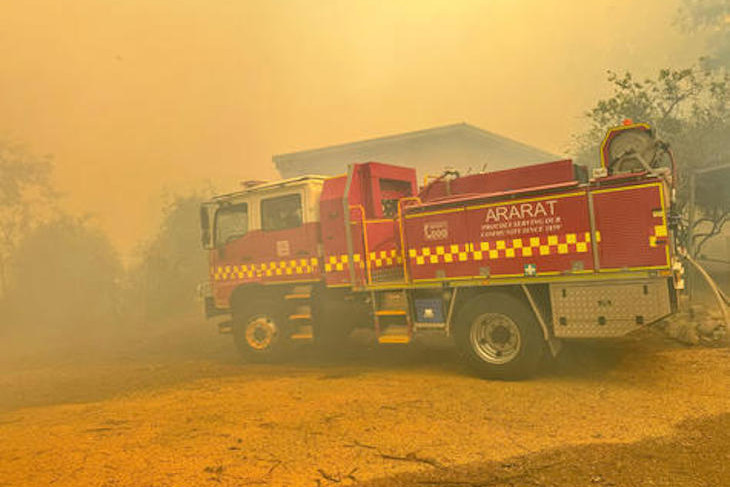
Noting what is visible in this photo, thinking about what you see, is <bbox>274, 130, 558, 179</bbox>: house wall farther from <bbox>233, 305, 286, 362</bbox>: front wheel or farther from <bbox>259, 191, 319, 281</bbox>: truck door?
<bbox>233, 305, 286, 362</bbox>: front wheel

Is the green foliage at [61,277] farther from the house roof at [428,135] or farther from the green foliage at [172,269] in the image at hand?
the house roof at [428,135]

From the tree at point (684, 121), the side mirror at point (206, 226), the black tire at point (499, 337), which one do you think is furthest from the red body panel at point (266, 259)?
the tree at point (684, 121)

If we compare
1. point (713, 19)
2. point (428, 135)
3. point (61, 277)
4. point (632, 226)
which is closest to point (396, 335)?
point (632, 226)

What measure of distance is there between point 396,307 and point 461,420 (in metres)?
2.52

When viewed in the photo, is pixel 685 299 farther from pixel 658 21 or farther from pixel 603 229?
pixel 658 21

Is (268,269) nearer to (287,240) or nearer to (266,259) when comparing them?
(266,259)

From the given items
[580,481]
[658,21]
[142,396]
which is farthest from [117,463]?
[658,21]

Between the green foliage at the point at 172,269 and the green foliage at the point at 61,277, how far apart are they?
5.56 feet

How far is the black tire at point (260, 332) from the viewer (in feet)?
27.0

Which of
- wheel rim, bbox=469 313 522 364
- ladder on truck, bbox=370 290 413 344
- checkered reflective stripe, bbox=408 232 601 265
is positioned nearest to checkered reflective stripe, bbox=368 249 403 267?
ladder on truck, bbox=370 290 413 344

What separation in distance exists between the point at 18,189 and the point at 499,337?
3194 centimetres

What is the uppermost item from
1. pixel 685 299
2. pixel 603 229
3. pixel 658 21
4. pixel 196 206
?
pixel 658 21

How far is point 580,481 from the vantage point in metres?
3.28

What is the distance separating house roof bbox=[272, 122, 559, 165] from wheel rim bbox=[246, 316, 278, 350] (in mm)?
18097
